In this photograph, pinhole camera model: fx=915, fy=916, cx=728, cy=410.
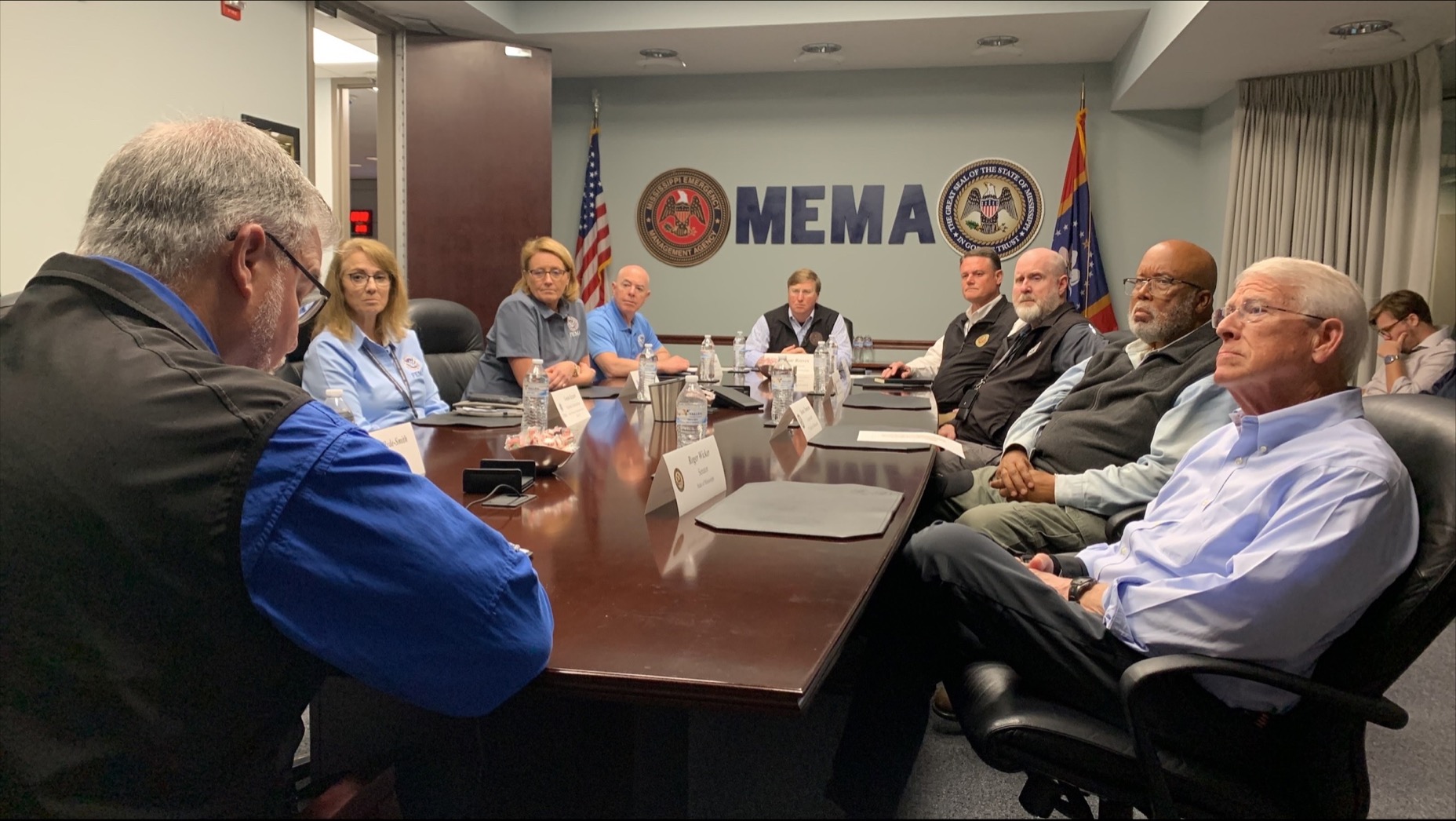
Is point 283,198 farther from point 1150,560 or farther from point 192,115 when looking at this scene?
point 1150,560

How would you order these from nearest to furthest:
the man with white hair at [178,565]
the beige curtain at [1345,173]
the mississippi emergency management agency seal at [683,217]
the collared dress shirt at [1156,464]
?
the man with white hair at [178,565], the collared dress shirt at [1156,464], the beige curtain at [1345,173], the mississippi emergency management agency seal at [683,217]

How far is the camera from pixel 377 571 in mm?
778

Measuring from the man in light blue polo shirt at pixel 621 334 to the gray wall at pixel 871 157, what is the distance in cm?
224

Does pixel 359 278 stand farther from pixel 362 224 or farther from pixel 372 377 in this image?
pixel 362 224

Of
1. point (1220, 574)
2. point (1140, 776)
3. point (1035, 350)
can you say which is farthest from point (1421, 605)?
point (1035, 350)

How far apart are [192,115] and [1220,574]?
1.55 m

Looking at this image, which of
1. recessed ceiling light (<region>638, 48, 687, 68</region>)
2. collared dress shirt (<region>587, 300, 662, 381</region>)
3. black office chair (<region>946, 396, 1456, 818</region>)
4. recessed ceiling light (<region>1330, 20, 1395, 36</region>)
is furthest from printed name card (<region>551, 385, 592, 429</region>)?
recessed ceiling light (<region>638, 48, 687, 68</region>)

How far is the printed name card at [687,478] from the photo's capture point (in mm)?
1600

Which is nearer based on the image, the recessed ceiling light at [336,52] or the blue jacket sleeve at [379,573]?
the blue jacket sleeve at [379,573]

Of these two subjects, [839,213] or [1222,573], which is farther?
[839,213]

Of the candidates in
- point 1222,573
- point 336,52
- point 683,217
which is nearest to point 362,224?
point 336,52

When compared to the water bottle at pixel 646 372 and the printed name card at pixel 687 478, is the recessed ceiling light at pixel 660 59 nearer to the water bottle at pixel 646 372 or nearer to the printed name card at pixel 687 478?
the water bottle at pixel 646 372

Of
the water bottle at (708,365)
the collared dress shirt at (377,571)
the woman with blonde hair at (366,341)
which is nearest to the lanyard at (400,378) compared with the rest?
the woman with blonde hair at (366,341)

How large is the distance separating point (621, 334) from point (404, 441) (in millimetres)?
3089
